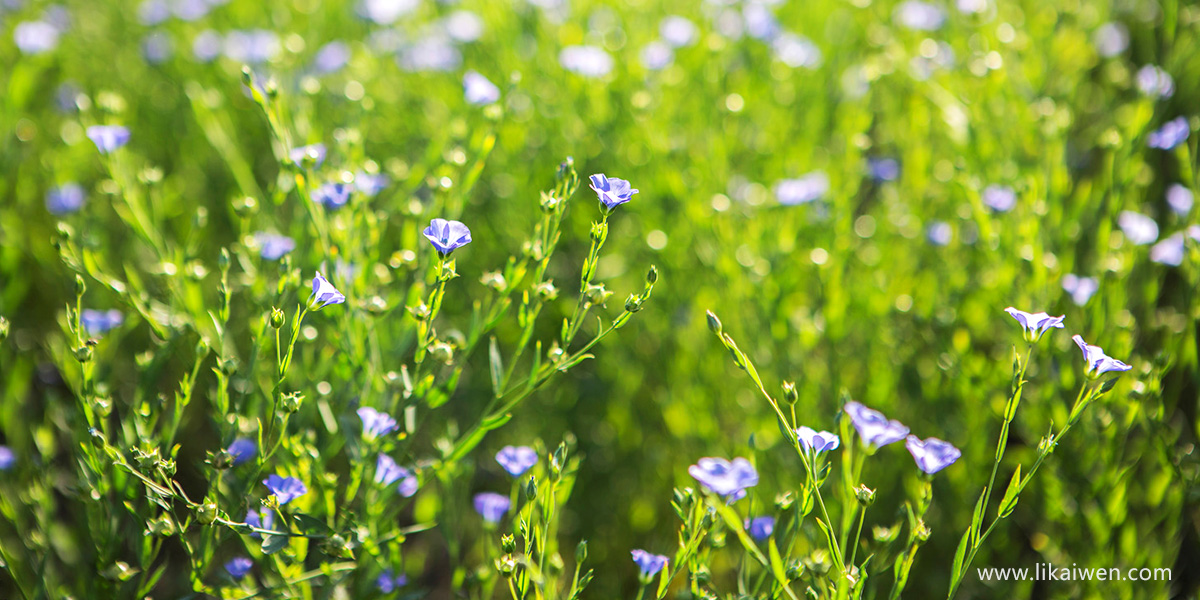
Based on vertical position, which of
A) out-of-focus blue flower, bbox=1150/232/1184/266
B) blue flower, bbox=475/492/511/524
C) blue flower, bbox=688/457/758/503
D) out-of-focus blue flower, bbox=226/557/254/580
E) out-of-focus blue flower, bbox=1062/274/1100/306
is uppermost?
out-of-focus blue flower, bbox=1150/232/1184/266

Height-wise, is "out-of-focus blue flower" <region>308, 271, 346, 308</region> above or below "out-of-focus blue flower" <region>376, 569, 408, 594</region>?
above

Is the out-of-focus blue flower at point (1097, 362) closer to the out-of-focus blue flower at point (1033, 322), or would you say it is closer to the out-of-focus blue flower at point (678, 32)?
the out-of-focus blue flower at point (1033, 322)

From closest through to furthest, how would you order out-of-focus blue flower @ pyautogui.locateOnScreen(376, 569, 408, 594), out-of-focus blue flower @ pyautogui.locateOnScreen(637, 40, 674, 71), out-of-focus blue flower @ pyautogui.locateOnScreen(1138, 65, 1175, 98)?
out-of-focus blue flower @ pyautogui.locateOnScreen(376, 569, 408, 594), out-of-focus blue flower @ pyautogui.locateOnScreen(1138, 65, 1175, 98), out-of-focus blue flower @ pyautogui.locateOnScreen(637, 40, 674, 71)

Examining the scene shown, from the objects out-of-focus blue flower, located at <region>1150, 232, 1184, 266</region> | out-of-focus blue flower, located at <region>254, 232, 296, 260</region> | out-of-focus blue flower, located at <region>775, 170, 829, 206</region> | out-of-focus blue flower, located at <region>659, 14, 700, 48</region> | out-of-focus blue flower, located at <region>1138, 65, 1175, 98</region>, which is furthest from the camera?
out-of-focus blue flower, located at <region>659, 14, 700, 48</region>

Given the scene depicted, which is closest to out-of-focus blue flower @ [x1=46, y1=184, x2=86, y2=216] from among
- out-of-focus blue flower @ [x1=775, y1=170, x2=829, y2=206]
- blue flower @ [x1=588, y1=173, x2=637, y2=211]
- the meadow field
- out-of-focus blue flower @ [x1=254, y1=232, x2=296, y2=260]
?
the meadow field

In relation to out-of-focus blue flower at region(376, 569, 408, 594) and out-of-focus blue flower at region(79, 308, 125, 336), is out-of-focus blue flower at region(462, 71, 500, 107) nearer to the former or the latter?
out-of-focus blue flower at region(79, 308, 125, 336)

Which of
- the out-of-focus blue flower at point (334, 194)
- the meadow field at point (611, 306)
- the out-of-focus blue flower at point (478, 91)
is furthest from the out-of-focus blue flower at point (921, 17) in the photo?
the out-of-focus blue flower at point (334, 194)

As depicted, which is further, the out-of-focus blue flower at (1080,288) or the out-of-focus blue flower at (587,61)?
the out-of-focus blue flower at (587,61)
